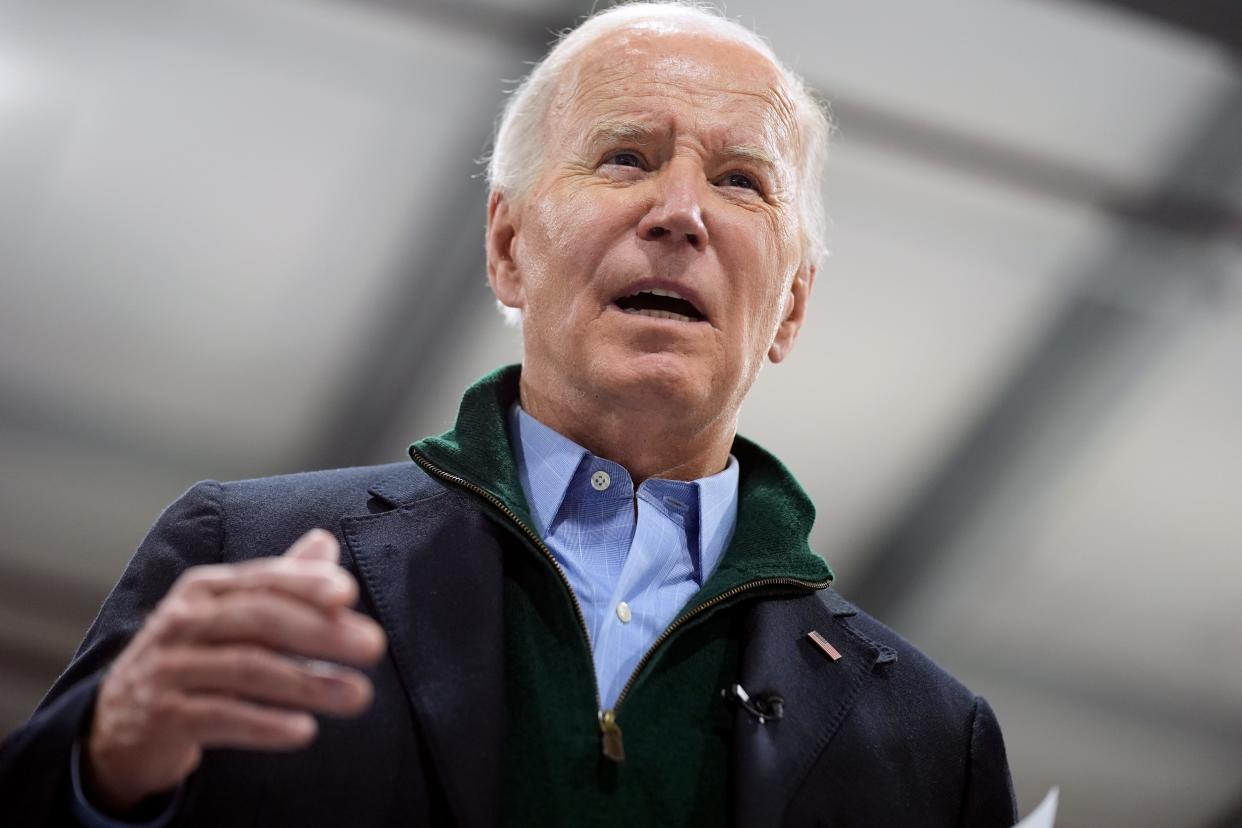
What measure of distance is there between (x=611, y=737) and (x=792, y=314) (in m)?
0.94

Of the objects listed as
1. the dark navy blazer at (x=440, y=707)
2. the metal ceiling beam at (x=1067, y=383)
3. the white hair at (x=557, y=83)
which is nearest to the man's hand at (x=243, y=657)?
the dark navy blazer at (x=440, y=707)

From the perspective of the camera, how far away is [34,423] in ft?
11.9

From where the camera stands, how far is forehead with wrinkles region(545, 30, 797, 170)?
6.77 ft

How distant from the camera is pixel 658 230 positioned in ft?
6.30

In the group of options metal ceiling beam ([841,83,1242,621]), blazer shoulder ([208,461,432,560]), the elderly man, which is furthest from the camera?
metal ceiling beam ([841,83,1242,621])

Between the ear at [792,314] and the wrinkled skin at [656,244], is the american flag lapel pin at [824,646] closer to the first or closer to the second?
the wrinkled skin at [656,244]

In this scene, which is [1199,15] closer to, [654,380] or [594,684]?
[654,380]

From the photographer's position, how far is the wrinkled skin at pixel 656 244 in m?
1.89

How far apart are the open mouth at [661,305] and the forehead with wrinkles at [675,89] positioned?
27 cm

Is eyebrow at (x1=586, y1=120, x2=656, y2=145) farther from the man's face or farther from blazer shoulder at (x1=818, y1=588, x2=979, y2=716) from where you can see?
blazer shoulder at (x1=818, y1=588, x2=979, y2=716)

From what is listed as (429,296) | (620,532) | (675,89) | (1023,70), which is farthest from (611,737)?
(1023,70)

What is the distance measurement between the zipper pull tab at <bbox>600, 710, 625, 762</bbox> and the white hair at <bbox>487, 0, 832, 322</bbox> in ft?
2.83

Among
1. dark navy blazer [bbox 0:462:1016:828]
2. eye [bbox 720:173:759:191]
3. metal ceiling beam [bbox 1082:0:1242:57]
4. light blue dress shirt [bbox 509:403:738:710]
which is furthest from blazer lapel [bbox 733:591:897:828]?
metal ceiling beam [bbox 1082:0:1242:57]

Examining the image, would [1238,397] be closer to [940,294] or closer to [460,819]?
[940,294]
